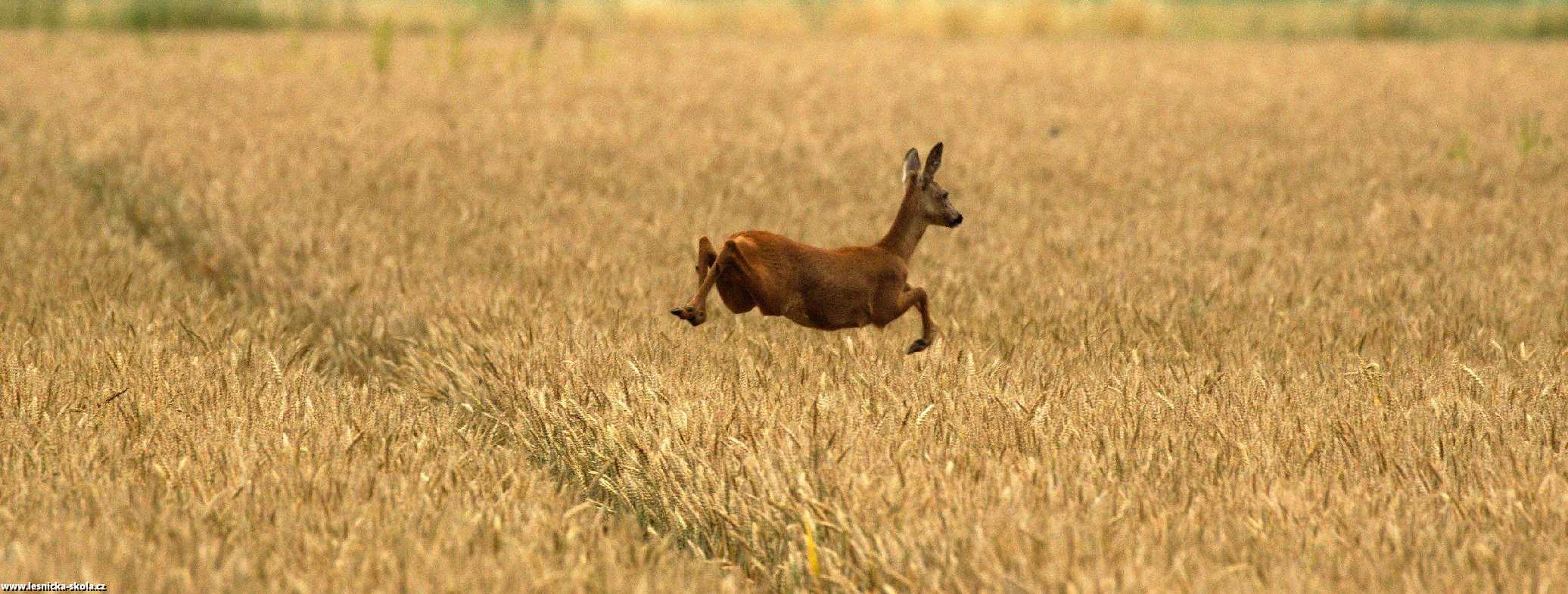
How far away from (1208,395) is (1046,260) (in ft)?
8.10

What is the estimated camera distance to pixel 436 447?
151 inches

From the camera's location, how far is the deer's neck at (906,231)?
3.88 m

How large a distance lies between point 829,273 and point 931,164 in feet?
1.14

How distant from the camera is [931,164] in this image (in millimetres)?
3723

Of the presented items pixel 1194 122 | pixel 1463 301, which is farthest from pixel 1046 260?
pixel 1194 122

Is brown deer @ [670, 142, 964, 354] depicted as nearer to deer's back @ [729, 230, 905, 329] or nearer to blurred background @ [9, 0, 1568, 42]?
deer's back @ [729, 230, 905, 329]

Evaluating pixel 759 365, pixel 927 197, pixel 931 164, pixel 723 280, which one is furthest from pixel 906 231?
pixel 759 365

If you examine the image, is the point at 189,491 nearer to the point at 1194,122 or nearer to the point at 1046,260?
the point at 1046,260

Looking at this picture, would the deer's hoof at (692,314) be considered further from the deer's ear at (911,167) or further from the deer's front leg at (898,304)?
the deer's ear at (911,167)

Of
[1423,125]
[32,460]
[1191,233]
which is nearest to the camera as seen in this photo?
[32,460]

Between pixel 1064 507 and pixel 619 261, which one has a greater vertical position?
pixel 1064 507

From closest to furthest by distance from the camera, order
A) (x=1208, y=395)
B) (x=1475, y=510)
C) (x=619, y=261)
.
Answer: (x=1475, y=510) < (x=1208, y=395) < (x=619, y=261)

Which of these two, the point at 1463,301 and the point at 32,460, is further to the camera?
the point at 1463,301

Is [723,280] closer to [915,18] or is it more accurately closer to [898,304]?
[898,304]
